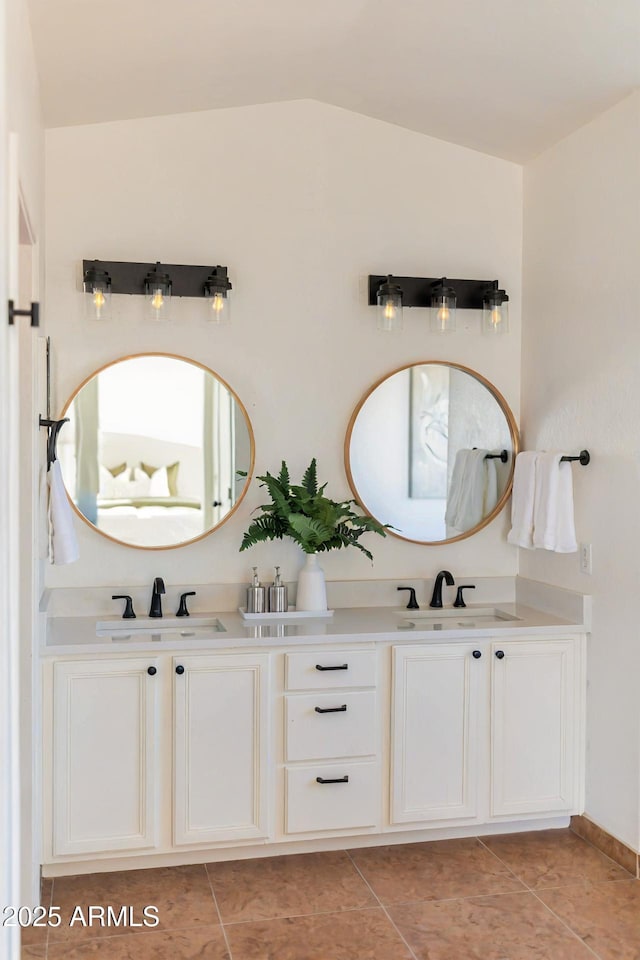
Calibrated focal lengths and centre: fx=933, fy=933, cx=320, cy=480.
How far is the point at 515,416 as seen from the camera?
382 centimetres

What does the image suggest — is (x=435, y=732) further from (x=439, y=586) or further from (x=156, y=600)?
(x=156, y=600)

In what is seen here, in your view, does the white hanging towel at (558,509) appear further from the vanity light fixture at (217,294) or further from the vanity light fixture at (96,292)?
the vanity light fixture at (96,292)

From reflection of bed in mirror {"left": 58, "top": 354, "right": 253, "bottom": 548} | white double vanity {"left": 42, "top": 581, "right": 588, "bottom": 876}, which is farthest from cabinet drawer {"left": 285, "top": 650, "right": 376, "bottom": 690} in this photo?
reflection of bed in mirror {"left": 58, "top": 354, "right": 253, "bottom": 548}

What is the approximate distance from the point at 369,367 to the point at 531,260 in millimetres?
787

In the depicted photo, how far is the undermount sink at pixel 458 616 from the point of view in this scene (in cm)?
353

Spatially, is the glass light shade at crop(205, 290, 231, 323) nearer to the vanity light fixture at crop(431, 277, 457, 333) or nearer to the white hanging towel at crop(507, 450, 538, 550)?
the vanity light fixture at crop(431, 277, 457, 333)

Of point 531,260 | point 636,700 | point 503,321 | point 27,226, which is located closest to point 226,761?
point 636,700

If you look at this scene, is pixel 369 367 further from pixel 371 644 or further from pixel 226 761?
pixel 226 761

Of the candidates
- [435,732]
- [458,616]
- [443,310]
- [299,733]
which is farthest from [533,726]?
[443,310]

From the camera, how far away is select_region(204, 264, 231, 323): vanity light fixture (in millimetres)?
3367

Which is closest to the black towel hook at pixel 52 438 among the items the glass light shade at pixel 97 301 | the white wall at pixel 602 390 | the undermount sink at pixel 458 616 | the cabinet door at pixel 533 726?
the glass light shade at pixel 97 301

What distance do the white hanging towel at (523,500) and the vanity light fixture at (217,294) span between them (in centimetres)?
126

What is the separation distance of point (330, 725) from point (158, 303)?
1.59 meters

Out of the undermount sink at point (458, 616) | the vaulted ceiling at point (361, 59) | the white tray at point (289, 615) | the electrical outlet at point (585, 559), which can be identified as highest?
the vaulted ceiling at point (361, 59)
